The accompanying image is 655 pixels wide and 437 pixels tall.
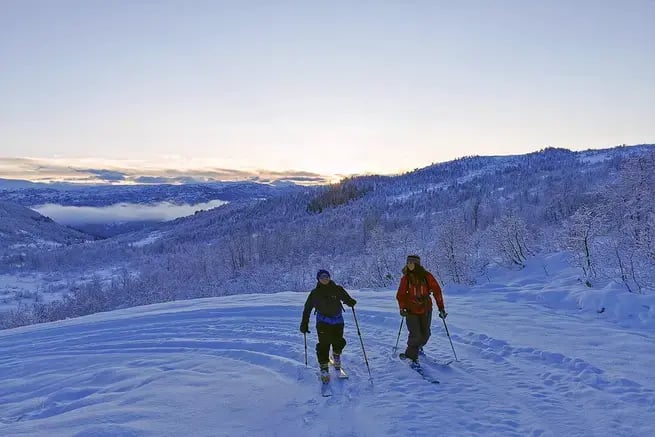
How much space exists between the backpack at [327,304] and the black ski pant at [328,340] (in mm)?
205

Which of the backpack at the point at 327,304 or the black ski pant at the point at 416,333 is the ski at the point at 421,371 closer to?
the black ski pant at the point at 416,333

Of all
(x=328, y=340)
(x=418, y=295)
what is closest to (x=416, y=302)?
(x=418, y=295)

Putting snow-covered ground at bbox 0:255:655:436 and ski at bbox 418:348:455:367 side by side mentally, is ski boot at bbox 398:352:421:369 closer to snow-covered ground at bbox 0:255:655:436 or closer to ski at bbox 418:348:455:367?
snow-covered ground at bbox 0:255:655:436

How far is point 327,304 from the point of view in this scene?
297 inches

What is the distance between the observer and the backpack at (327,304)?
7.54m

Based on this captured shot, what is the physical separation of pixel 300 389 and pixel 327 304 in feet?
4.78

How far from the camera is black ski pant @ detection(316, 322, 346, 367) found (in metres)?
7.41

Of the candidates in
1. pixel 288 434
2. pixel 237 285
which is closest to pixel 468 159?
pixel 237 285

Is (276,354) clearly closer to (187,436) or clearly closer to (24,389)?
(187,436)

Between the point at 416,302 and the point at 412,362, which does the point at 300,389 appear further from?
the point at 416,302

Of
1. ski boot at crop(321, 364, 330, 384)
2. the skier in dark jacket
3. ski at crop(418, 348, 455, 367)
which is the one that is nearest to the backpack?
the skier in dark jacket

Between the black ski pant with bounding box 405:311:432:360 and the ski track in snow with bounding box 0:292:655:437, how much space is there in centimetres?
34

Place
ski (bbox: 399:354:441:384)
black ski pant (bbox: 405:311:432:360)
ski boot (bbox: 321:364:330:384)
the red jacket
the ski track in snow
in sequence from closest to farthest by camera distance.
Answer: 1. the ski track in snow
2. ski (bbox: 399:354:441:384)
3. ski boot (bbox: 321:364:330:384)
4. black ski pant (bbox: 405:311:432:360)
5. the red jacket

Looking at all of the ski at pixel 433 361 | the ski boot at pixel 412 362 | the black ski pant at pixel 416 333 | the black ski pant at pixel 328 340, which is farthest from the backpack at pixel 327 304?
the ski at pixel 433 361
